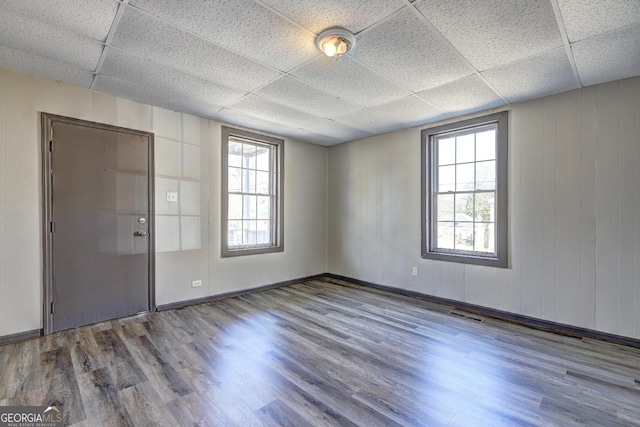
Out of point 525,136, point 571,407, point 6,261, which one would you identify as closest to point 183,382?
point 6,261

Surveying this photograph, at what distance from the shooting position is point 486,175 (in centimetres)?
365

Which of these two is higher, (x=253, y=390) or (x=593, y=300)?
(x=593, y=300)

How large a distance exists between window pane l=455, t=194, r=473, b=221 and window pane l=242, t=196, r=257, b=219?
298 cm

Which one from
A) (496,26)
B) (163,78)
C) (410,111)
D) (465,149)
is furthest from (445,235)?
(163,78)

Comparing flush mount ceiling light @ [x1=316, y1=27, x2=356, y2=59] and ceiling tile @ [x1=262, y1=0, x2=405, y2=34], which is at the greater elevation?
ceiling tile @ [x1=262, y1=0, x2=405, y2=34]

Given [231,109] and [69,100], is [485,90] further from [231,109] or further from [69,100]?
[69,100]

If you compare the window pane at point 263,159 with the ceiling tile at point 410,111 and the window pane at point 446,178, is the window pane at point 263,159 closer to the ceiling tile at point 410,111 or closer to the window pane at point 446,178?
the ceiling tile at point 410,111

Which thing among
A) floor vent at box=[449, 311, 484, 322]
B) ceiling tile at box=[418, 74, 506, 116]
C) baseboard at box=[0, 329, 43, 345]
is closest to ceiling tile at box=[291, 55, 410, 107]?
ceiling tile at box=[418, 74, 506, 116]

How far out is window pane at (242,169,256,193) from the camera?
4.43 m

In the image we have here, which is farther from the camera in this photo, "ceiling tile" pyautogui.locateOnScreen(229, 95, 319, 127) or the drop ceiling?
"ceiling tile" pyautogui.locateOnScreen(229, 95, 319, 127)

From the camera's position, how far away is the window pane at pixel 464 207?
3801mm

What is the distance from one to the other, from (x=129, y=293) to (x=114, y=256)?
18.3 inches

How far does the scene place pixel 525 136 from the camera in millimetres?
3281
